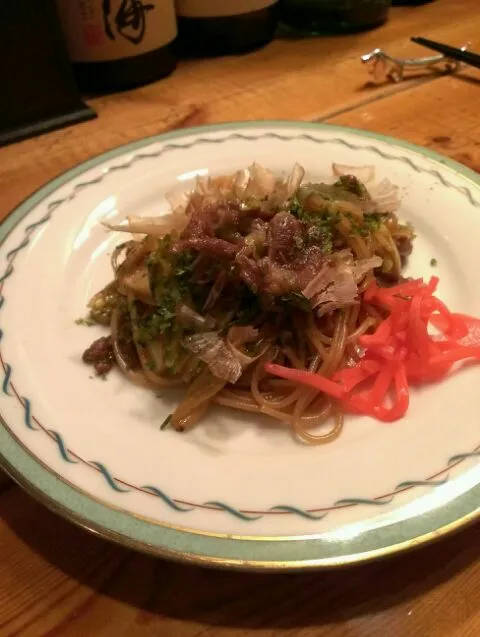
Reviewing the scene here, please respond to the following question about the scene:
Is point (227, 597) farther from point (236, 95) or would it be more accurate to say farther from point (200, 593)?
point (236, 95)

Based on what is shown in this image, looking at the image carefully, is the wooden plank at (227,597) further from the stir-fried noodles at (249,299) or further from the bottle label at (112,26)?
the bottle label at (112,26)

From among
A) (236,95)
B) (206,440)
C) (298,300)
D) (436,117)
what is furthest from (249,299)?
(236,95)

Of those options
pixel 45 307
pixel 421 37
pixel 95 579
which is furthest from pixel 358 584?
pixel 421 37

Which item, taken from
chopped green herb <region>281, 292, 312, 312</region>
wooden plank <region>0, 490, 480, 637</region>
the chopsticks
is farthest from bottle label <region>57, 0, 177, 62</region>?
wooden plank <region>0, 490, 480, 637</region>

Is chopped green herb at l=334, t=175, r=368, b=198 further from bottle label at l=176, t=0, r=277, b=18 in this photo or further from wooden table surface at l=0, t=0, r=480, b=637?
bottle label at l=176, t=0, r=277, b=18

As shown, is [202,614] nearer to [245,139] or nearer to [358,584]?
[358,584]

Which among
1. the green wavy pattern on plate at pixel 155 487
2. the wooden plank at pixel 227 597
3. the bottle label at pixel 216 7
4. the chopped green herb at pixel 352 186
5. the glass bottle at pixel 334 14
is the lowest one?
the wooden plank at pixel 227 597

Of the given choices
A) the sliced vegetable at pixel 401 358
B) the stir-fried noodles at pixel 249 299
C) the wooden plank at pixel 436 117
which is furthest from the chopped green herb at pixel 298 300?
the wooden plank at pixel 436 117
